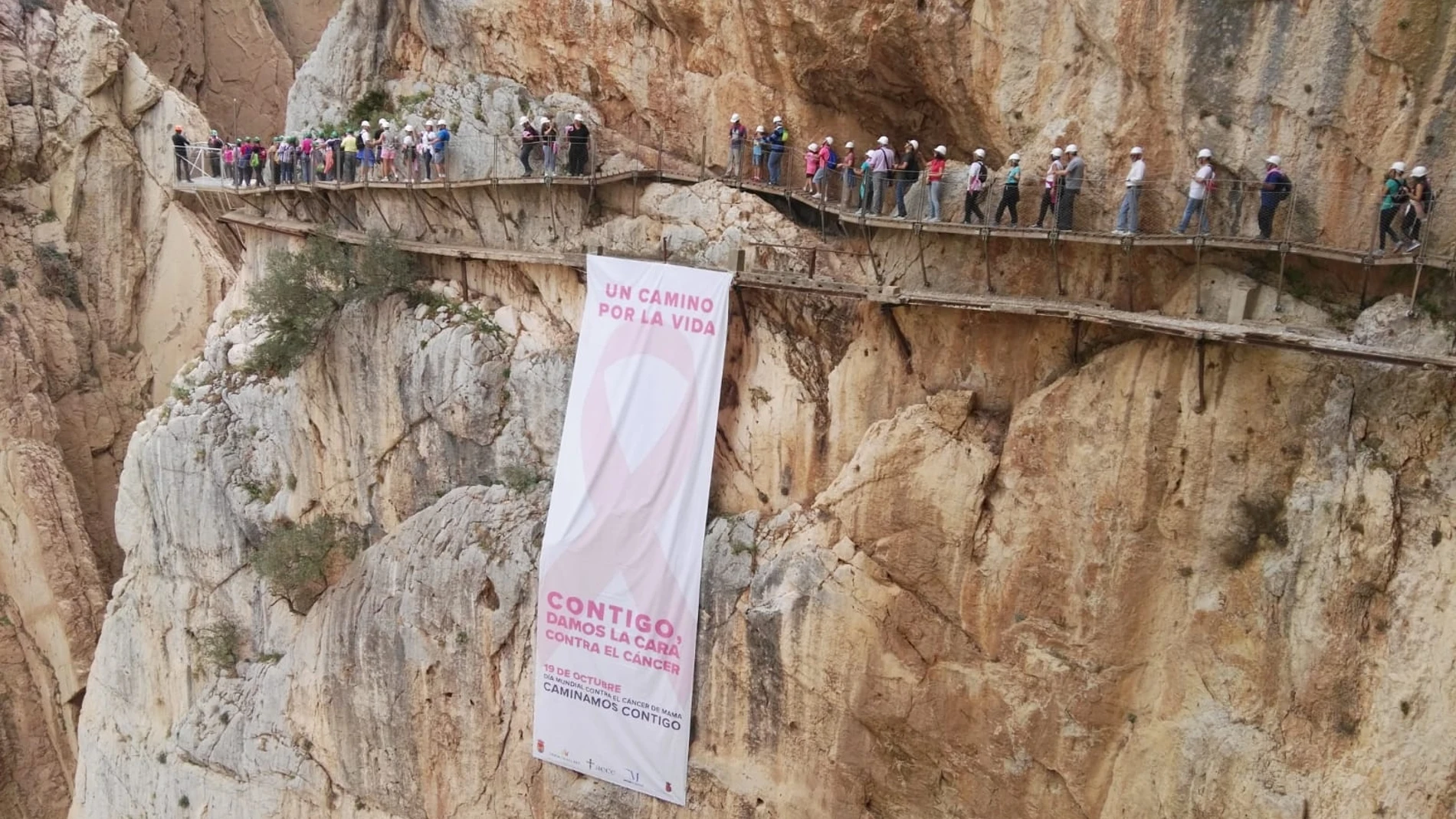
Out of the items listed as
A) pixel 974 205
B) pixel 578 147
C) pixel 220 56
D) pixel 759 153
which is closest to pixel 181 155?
pixel 578 147

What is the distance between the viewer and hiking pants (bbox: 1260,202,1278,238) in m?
11.5

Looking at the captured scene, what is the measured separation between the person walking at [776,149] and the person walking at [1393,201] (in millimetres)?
7650

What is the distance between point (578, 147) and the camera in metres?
16.6

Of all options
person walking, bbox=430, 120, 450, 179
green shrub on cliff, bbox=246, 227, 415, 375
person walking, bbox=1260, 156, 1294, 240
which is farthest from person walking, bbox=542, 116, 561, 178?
person walking, bbox=1260, 156, 1294, 240

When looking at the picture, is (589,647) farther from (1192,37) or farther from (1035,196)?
(1192,37)

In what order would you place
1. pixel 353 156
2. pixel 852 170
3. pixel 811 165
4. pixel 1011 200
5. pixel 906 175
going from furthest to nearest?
pixel 353 156 → pixel 811 165 → pixel 852 170 → pixel 906 175 → pixel 1011 200

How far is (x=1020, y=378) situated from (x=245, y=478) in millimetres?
13456

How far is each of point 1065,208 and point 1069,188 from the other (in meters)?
0.25

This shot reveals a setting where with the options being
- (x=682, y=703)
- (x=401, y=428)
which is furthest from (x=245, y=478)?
(x=682, y=703)

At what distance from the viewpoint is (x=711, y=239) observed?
1548 centimetres

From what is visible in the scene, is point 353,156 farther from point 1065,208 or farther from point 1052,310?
point 1052,310

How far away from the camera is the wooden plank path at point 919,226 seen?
11.0 meters

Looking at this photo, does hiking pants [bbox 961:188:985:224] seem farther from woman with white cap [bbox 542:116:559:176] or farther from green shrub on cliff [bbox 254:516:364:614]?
green shrub on cliff [bbox 254:516:364:614]

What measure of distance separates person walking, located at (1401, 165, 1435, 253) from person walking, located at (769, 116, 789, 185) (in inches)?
309
